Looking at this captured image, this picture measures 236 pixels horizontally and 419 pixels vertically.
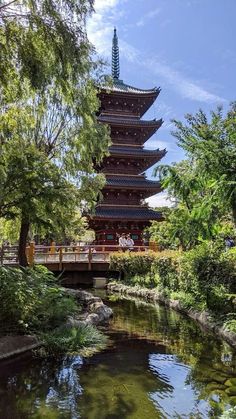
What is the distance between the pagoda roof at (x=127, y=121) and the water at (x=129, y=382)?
23.8 meters

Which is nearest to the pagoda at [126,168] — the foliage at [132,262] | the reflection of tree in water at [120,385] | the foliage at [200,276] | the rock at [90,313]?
the foliage at [132,262]

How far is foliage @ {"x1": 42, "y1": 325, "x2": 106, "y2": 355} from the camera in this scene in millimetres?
7738

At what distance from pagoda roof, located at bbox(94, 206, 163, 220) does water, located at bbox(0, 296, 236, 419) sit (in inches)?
785

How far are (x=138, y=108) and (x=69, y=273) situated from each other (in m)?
17.0

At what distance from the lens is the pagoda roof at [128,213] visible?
29.1 meters

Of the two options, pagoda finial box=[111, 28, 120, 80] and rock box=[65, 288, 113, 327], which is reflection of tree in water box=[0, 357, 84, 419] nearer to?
rock box=[65, 288, 113, 327]

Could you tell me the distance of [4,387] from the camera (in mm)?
5910

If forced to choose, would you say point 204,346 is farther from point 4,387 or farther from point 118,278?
point 118,278

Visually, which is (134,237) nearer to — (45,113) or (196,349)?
(45,113)

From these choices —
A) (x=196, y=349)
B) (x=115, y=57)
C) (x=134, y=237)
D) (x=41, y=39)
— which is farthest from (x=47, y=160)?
(x=115, y=57)

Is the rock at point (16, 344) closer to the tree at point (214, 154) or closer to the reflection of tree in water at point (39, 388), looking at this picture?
the reflection of tree in water at point (39, 388)

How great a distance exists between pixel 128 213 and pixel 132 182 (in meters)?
2.45

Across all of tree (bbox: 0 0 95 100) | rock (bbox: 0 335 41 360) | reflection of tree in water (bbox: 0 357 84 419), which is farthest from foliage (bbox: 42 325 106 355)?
tree (bbox: 0 0 95 100)

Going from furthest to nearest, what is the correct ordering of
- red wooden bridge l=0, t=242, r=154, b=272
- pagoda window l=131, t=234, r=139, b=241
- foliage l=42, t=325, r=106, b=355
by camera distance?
1. pagoda window l=131, t=234, r=139, b=241
2. red wooden bridge l=0, t=242, r=154, b=272
3. foliage l=42, t=325, r=106, b=355
